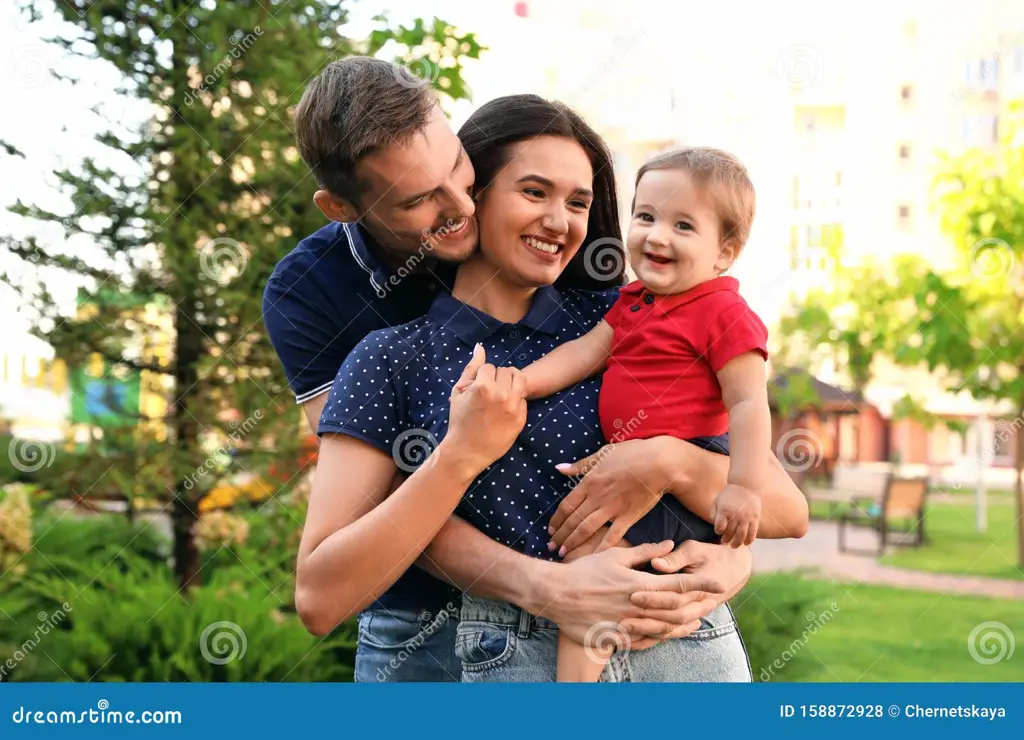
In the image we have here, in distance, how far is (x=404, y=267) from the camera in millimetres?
2287

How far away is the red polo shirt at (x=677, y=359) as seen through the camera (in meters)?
2.00

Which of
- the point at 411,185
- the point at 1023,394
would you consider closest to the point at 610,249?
the point at 411,185

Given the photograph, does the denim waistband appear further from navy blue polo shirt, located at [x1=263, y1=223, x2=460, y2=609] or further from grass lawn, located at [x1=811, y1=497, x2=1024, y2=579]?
grass lawn, located at [x1=811, y1=497, x2=1024, y2=579]

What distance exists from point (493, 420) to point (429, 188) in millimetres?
473

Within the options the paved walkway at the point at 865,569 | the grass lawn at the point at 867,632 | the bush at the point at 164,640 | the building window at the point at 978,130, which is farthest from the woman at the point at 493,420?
the building window at the point at 978,130

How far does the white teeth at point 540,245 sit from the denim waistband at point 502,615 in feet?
2.17

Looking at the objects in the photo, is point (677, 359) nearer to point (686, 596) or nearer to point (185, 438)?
point (686, 596)

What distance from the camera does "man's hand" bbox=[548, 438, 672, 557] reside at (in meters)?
1.92

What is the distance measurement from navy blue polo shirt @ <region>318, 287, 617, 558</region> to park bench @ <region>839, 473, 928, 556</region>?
1039 centimetres

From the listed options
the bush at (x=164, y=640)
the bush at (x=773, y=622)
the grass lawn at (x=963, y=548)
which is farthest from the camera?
the grass lawn at (x=963, y=548)

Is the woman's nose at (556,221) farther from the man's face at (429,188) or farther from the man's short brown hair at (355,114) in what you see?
the man's short brown hair at (355,114)

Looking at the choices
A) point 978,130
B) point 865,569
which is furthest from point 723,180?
point 978,130

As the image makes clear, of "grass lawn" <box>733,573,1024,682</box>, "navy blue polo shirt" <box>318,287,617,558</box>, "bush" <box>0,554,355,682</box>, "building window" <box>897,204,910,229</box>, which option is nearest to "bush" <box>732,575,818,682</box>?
"grass lawn" <box>733,573,1024,682</box>

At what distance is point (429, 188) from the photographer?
2035mm
